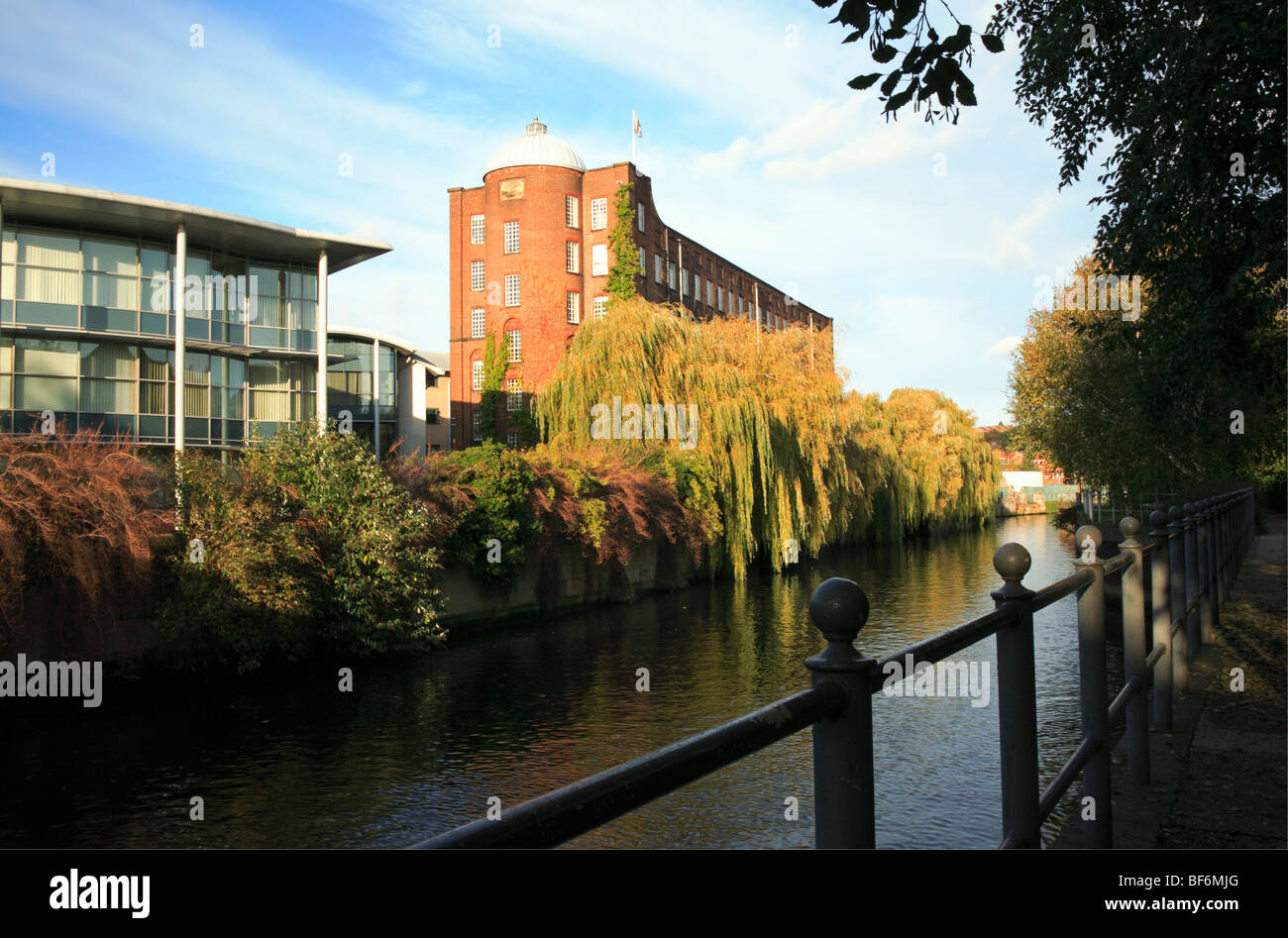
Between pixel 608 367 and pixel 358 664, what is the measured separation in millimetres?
12213

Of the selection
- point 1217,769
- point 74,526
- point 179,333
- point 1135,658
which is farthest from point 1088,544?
point 179,333

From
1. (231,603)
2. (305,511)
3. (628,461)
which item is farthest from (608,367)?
(231,603)

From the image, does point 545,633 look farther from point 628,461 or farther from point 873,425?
point 873,425

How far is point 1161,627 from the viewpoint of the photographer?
5918mm

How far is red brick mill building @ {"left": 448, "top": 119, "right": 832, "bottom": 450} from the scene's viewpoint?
51.5 meters

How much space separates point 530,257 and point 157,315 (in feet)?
82.3

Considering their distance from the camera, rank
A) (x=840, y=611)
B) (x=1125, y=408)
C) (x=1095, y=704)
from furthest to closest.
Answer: (x=1125, y=408)
(x=1095, y=704)
(x=840, y=611)

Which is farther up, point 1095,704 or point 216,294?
point 216,294

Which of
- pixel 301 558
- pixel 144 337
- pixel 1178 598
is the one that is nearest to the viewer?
pixel 1178 598

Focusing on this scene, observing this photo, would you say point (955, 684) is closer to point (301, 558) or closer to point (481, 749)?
point (481, 749)

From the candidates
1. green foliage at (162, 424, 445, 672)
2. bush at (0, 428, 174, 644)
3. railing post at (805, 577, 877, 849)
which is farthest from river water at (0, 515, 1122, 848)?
railing post at (805, 577, 877, 849)

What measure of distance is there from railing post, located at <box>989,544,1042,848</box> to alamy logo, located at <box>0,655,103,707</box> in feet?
46.5

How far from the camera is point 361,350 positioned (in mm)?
40781

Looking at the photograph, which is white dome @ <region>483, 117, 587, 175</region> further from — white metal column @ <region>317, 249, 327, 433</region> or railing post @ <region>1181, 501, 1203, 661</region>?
railing post @ <region>1181, 501, 1203, 661</region>
